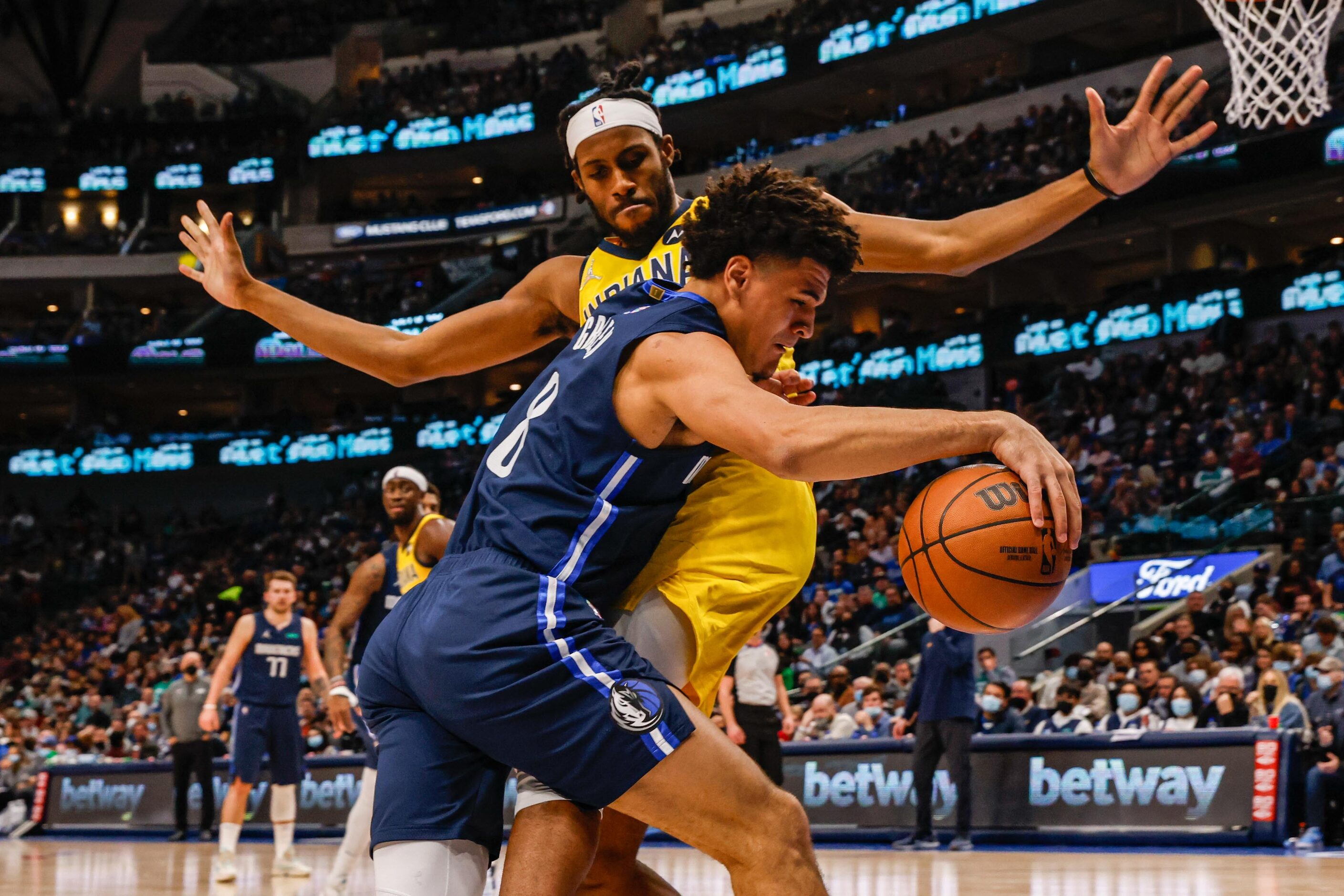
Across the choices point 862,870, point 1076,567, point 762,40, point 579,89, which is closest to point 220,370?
point 579,89

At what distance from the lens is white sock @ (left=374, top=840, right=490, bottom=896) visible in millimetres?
2672

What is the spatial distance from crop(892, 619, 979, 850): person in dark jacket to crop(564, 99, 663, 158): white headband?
6.73 meters

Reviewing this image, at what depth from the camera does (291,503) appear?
3281cm

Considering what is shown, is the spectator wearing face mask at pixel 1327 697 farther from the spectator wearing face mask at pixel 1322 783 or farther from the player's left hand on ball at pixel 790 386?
the player's left hand on ball at pixel 790 386

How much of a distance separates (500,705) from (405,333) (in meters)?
1.54

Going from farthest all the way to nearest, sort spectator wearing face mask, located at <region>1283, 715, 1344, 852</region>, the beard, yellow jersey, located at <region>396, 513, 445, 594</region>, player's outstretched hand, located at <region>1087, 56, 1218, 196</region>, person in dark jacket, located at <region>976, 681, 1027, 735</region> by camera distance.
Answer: person in dark jacket, located at <region>976, 681, 1027, 735</region>
spectator wearing face mask, located at <region>1283, 715, 1344, 852</region>
yellow jersey, located at <region>396, 513, 445, 594</region>
the beard
player's outstretched hand, located at <region>1087, 56, 1218, 196</region>

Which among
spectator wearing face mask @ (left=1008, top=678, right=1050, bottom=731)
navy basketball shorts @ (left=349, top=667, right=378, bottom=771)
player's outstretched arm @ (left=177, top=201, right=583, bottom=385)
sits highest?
player's outstretched arm @ (left=177, top=201, right=583, bottom=385)

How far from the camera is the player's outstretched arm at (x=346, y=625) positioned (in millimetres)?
7121

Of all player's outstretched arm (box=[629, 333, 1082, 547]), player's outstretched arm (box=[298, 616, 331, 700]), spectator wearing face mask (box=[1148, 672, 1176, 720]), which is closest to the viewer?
player's outstretched arm (box=[629, 333, 1082, 547])

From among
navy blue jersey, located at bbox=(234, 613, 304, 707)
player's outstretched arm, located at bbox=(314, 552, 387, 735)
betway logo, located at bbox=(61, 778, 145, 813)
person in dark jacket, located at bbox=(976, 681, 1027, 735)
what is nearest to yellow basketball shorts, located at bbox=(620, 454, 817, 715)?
player's outstretched arm, located at bbox=(314, 552, 387, 735)

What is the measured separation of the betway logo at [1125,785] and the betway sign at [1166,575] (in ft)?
17.9

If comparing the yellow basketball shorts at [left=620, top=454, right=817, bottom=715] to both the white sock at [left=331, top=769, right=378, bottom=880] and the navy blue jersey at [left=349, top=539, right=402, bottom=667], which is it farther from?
the navy blue jersey at [left=349, top=539, right=402, bottom=667]

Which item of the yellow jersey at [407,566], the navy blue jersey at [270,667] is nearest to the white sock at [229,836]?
the navy blue jersey at [270,667]

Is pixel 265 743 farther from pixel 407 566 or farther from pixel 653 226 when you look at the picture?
→ pixel 653 226
